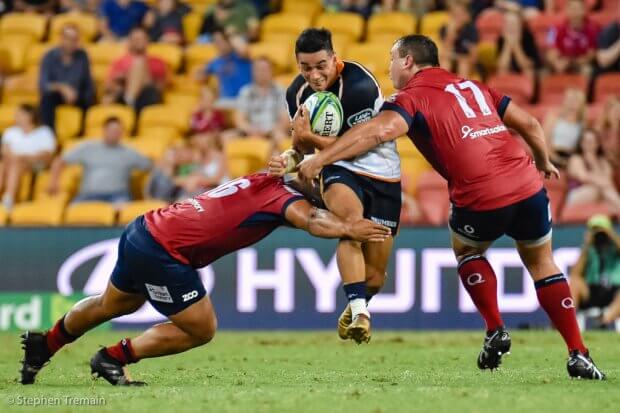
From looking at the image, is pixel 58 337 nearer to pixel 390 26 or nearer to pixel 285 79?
pixel 285 79

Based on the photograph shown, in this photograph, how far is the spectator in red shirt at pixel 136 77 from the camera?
19234mm

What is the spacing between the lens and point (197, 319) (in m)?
8.56

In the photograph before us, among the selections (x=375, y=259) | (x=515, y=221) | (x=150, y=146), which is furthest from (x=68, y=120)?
(x=515, y=221)

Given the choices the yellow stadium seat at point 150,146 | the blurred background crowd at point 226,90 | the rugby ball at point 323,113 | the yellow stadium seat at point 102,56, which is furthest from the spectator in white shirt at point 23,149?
the rugby ball at point 323,113

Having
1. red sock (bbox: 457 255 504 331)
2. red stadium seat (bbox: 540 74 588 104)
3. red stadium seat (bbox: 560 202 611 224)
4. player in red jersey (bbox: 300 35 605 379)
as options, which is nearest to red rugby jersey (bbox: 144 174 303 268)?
player in red jersey (bbox: 300 35 605 379)

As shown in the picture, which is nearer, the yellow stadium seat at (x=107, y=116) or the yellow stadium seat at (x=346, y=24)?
the yellow stadium seat at (x=107, y=116)

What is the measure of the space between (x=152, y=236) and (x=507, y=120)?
8.81 feet

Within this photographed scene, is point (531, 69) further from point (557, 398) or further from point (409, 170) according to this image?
point (557, 398)

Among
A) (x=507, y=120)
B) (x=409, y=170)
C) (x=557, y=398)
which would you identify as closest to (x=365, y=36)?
(x=409, y=170)

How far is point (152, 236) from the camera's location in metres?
8.53

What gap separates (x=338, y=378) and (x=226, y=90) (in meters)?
9.92

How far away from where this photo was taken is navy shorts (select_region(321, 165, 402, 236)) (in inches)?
366

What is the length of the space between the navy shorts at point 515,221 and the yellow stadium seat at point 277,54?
408 inches

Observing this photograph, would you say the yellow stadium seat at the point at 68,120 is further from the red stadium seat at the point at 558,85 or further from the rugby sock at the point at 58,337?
the rugby sock at the point at 58,337
